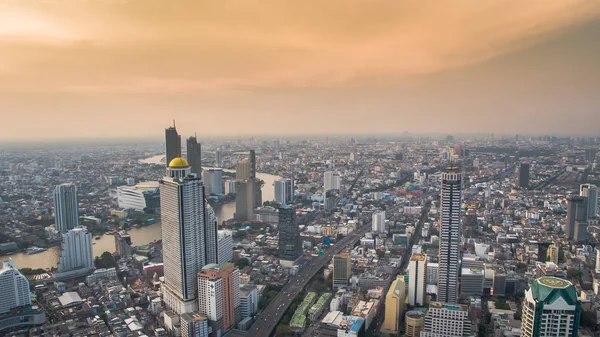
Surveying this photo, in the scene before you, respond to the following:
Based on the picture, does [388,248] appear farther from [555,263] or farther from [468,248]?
[555,263]

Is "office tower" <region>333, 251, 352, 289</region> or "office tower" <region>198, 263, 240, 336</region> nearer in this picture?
"office tower" <region>198, 263, 240, 336</region>

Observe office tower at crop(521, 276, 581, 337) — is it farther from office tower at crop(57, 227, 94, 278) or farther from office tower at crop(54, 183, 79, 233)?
office tower at crop(54, 183, 79, 233)

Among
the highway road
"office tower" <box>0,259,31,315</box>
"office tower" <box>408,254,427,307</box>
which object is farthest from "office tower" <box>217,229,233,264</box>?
"office tower" <box>408,254,427,307</box>

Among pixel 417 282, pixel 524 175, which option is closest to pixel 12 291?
pixel 417 282

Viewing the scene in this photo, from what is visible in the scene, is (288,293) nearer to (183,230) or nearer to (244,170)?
(183,230)

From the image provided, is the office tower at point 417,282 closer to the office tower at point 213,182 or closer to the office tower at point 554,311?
the office tower at point 554,311
